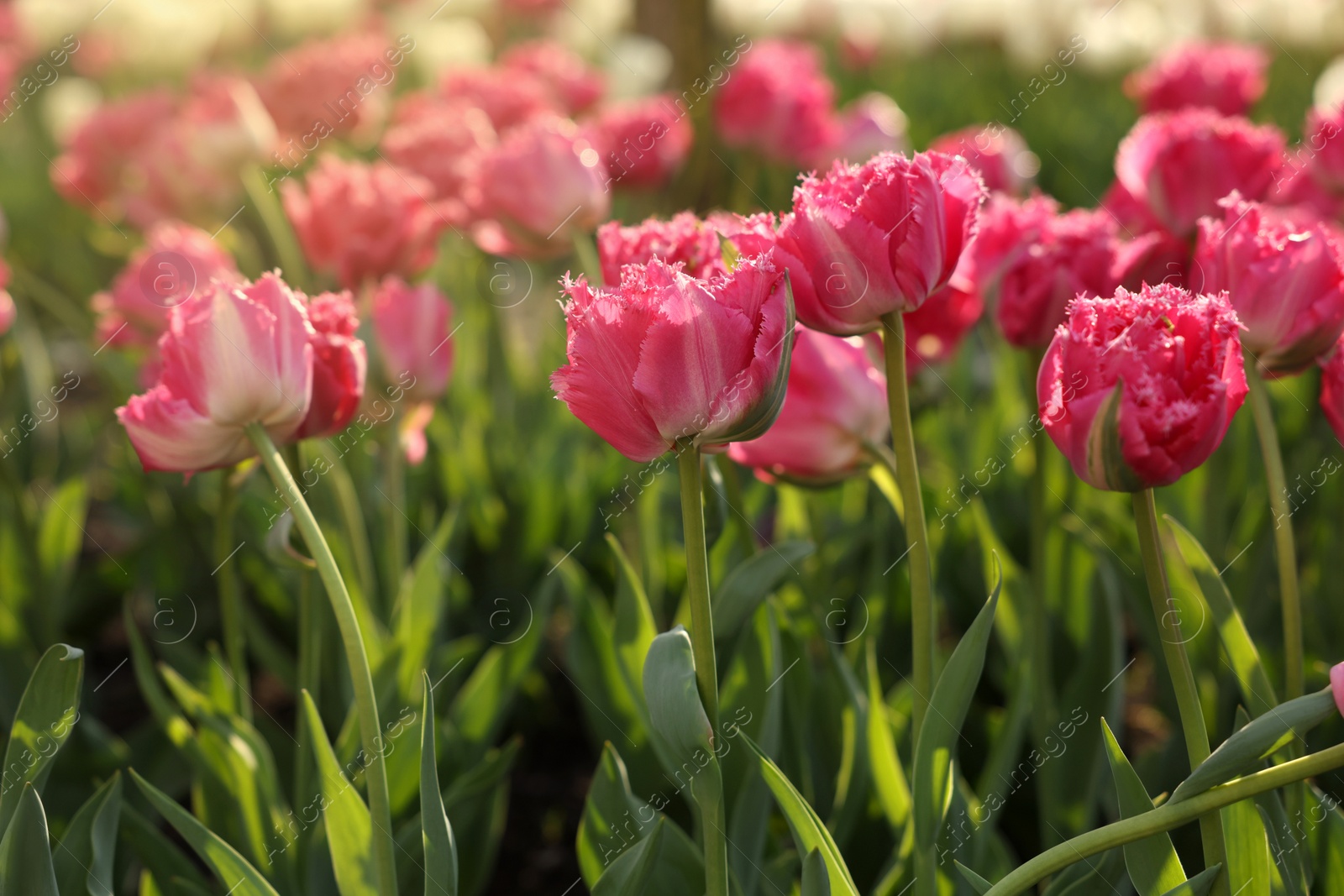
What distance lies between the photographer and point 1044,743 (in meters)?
1.04

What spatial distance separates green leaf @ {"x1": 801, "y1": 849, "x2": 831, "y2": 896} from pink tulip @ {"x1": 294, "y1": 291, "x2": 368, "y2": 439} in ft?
1.55

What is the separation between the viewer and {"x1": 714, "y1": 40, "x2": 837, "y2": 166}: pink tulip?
210cm

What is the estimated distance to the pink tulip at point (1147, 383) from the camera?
23.9 inches

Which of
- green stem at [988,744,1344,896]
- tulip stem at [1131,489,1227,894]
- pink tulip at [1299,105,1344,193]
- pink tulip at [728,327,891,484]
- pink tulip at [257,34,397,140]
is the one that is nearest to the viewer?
green stem at [988,744,1344,896]

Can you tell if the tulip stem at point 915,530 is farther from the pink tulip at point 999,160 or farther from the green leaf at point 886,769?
the pink tulip at point 999,160

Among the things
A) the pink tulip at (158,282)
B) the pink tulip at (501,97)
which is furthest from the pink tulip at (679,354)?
the pink tulip at (501,97)

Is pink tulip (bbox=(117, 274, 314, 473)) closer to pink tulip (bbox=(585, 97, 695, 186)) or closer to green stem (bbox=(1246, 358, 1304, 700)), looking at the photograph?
green stem (bbox=(1246, 358, 1304, 700))

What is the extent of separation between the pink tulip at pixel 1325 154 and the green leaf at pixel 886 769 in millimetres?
742

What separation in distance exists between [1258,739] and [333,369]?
0.66 metres

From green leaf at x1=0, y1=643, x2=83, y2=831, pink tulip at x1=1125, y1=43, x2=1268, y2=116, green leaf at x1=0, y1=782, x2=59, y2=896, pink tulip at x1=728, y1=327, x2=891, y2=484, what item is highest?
green leaf at x1=0, y1=643, x2=83, y2=831

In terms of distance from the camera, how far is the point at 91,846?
0.90m

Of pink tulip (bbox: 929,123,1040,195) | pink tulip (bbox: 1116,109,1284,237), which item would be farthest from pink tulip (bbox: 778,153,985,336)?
pink tulip (bbox: 929,123,1040,195)

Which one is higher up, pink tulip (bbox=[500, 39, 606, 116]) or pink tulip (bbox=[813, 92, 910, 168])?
pink tulip (bbox=[500, 39, 606, 116])

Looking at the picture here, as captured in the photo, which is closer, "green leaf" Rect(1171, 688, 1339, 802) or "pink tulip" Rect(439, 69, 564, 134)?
"green leaf" Rect(1171, 688, 1339, 802)
